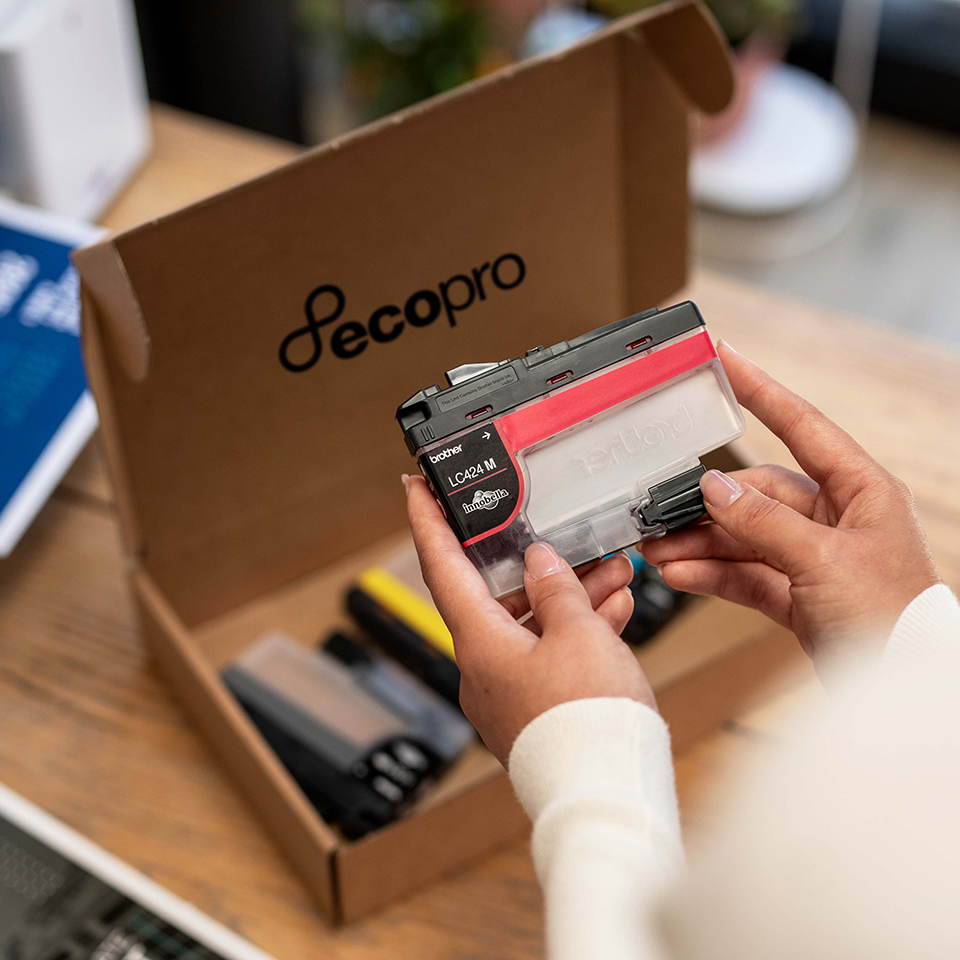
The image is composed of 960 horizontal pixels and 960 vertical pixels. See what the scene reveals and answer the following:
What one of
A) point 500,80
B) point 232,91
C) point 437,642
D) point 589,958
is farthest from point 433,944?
point 232,91

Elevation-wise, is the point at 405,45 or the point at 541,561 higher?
the point at 541,561

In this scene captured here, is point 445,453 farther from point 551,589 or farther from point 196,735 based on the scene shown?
point 196,735

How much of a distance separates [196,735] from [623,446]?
1.34ft

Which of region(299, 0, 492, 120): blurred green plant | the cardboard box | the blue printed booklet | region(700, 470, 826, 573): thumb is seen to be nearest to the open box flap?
the cardboard box

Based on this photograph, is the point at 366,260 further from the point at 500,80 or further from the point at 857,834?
the point at 857,834

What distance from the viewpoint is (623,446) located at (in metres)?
0.56

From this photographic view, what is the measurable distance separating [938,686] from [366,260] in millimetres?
430

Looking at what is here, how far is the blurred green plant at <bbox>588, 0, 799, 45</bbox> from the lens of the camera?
→ 5.83 ft

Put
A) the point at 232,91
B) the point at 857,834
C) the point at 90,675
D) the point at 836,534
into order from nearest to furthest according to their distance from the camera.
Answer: the point at 857,834 → the point at 836,534 → the point at 90,675 → the point at 232,91

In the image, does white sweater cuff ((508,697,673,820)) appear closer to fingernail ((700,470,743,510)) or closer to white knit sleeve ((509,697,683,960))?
white knit sleeve ((509,697,683,960))

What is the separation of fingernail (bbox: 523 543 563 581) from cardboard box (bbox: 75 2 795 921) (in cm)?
19

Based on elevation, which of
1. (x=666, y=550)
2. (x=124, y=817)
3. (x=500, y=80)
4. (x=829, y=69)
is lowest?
(x=829, y=69)

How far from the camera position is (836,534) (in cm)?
51

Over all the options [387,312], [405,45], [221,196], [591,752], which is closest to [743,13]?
[405,45]
